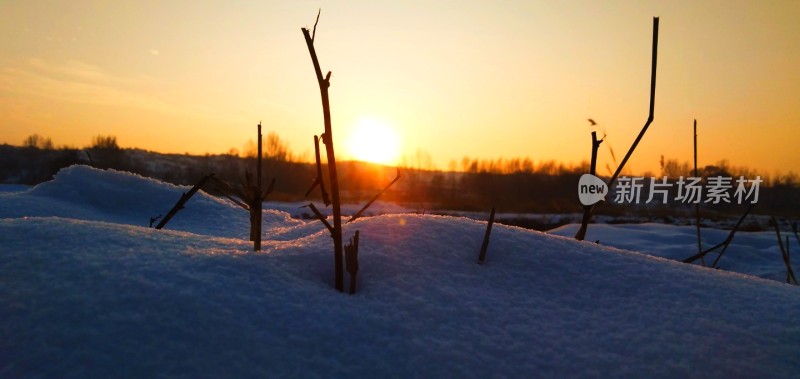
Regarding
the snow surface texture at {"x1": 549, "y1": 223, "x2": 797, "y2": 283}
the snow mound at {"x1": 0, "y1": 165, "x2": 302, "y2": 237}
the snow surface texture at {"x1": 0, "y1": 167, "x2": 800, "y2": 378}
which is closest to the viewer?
the snow surface texture at {"x1": 0, "y1": 167, "x2": 800, "y2": 378}

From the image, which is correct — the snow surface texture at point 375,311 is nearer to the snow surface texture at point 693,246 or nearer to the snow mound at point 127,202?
the snow mound at point 127,202

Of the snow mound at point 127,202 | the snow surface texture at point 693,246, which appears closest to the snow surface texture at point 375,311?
the snow mound at point 127,202

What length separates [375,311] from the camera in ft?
4.23

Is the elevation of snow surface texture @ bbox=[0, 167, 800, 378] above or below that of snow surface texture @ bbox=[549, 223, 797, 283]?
above

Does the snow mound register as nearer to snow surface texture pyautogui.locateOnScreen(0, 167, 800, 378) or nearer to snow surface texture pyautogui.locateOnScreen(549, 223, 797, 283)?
snow surface texture pyautogui.locateOnScreen(0, 167, 800, 378)

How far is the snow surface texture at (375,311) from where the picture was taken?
1.06 m

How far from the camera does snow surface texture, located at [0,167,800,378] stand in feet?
3.48

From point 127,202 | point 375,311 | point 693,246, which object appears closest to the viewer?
point 375,311

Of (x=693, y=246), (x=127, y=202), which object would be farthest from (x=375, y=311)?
(x=693, y=246)

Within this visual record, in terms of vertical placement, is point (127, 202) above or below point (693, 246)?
above

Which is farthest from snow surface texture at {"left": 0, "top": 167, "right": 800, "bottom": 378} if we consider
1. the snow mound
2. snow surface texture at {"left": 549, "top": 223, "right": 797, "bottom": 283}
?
snow surface texture at {"left": 549, "top": 223, "right": 797, "bottom": 283}

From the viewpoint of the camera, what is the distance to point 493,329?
1274mm

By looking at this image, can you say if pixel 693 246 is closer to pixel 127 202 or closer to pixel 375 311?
pixel 127 202

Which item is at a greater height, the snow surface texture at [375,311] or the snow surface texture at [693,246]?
the snow surface texture at [375,311]
